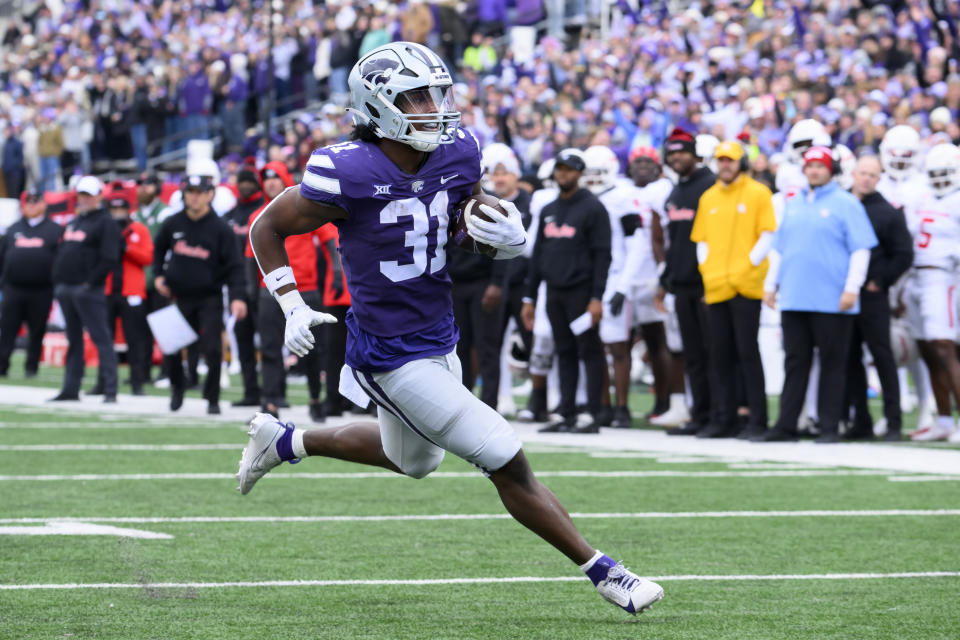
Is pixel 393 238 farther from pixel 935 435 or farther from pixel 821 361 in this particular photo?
pixel 935 435

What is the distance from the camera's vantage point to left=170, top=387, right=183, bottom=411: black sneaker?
44.6 feet

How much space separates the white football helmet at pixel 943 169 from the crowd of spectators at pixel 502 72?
3220 mm

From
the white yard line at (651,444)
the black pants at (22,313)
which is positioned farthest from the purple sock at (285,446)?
the black pants at (22,313)

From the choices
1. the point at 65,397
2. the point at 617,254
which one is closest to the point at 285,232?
the point at 617,254

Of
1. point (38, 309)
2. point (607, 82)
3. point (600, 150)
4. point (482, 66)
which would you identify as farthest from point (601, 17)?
point (600, 150)

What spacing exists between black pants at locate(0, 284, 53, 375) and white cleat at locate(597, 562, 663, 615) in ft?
43.2

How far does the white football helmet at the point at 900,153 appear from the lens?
11.9m

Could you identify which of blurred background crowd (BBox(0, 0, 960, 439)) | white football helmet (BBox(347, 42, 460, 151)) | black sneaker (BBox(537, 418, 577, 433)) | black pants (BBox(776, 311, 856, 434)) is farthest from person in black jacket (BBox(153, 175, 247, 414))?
white football helmet (BBox(347, 42, 460, 151))

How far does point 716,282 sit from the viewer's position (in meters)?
11.3

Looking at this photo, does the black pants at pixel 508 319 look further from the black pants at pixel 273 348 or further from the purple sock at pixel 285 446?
the purple sock at pixel 285 446

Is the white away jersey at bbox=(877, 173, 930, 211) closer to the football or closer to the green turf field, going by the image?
the green turf field

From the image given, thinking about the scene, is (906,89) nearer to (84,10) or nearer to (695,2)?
(695,2)

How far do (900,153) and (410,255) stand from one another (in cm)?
740

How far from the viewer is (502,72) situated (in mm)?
24219
